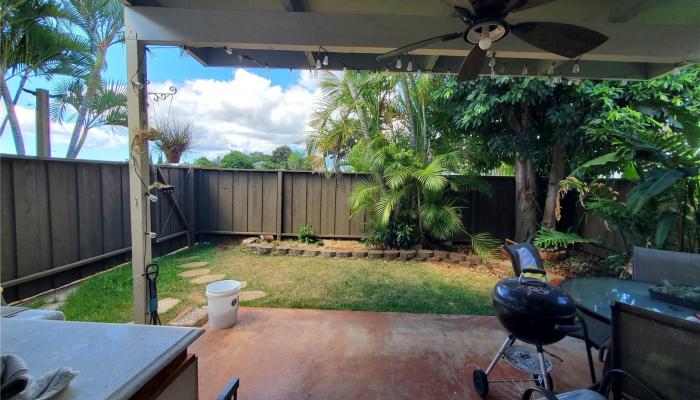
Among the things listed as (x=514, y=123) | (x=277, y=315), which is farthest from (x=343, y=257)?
(x=514, y=123)

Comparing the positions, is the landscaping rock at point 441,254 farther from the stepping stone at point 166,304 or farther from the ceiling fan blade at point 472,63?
the stepping stone at point 166,304

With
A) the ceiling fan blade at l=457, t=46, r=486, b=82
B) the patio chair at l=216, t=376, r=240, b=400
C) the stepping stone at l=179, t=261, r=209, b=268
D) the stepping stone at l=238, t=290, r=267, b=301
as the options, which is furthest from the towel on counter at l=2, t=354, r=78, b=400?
the stepping stone at l=179, t=261, r=209, b=268

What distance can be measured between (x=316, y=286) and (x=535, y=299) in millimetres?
2578

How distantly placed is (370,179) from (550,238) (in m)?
2.83

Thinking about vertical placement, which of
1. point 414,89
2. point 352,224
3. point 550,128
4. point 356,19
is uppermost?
point 414,89

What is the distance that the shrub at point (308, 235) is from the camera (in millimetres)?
5635

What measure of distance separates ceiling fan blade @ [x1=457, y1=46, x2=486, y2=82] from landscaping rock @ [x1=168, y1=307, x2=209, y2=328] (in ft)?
9.75

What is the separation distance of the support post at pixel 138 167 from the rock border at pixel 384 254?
3066 millimetres

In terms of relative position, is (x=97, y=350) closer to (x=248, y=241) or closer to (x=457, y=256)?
(x=248, y=241)

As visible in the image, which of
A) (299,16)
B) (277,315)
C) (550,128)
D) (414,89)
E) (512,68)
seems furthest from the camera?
(414,89)

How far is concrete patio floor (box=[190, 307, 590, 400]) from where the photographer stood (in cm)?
193

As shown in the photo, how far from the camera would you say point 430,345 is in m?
2.44

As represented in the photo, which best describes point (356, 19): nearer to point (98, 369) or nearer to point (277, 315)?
point (98, 369)

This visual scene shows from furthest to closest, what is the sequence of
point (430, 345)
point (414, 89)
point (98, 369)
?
point (414, 89), point (430, 345), point (98, 369)
